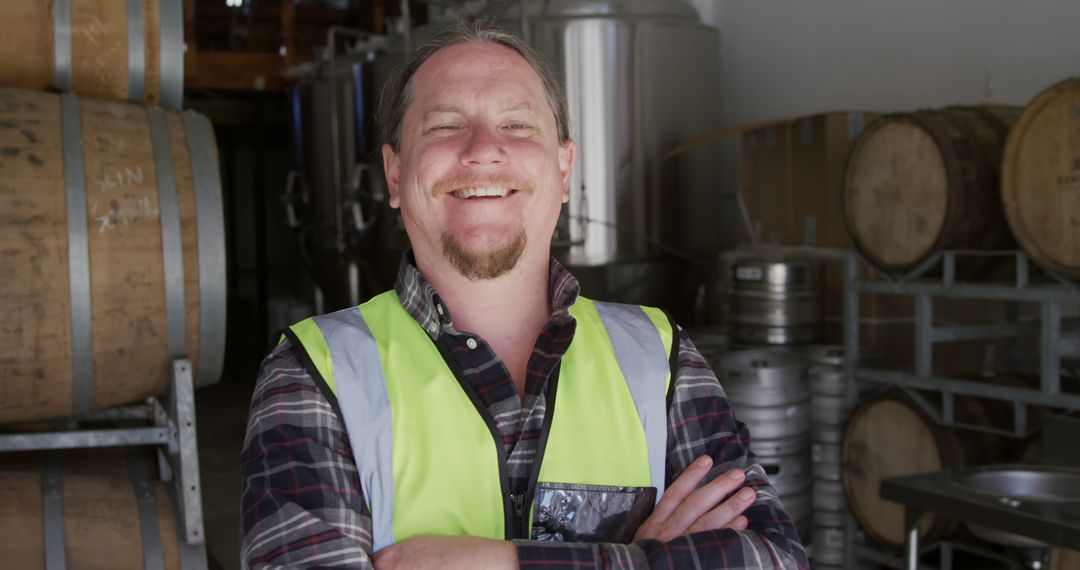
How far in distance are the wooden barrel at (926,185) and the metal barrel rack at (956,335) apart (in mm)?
81

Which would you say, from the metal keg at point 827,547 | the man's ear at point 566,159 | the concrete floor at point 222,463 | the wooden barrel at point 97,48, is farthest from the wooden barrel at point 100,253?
the metal keg at point 827,547

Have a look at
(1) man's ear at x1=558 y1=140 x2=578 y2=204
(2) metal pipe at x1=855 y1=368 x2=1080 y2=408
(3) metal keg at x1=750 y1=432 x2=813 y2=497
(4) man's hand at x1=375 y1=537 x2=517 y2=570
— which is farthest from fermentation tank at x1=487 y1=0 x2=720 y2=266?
(4) man's hand at x1=375 y1=537 x2=517 y2=570

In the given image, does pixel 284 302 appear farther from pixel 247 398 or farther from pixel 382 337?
pixel 382 337

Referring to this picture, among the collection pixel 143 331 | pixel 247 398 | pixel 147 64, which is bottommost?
pixel 247 398

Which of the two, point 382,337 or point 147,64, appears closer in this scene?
point 382,337

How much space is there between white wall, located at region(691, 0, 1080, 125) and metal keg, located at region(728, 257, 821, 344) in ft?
4.57

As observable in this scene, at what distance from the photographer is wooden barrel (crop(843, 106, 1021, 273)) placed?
4.18 metres

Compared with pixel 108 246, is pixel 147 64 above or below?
above

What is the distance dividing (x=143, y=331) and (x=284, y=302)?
7.13m

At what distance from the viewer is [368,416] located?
1591mm

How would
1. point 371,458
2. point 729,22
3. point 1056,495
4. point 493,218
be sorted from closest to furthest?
point 371,458
point 493,218
point 1056,495
point 729,22

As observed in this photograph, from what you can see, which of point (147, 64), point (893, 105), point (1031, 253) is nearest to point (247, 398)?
point (893, 105)

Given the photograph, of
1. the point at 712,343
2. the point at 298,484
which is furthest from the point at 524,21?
the point at 298,484

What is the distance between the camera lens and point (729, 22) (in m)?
7.66
